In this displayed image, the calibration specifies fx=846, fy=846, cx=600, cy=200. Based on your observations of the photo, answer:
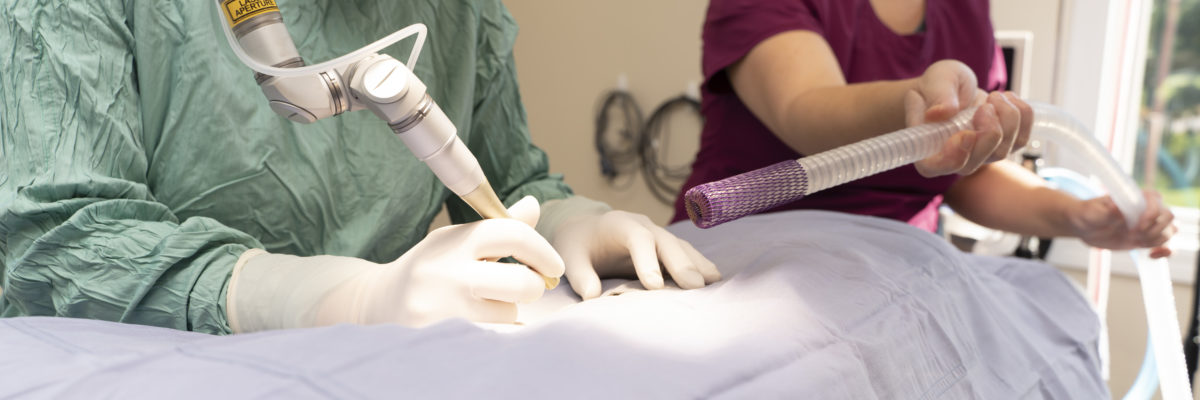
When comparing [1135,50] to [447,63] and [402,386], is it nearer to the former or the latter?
[447,63]

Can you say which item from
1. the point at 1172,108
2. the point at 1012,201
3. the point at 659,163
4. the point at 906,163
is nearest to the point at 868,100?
the point at 906,163

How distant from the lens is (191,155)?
787 mm

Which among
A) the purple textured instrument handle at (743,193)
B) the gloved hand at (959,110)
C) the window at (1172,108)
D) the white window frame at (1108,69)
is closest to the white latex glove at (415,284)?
the purple textured instrument handle at (743,193)

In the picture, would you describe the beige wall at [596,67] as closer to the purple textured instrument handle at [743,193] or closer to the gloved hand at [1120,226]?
the gloved hand at [1120,226]

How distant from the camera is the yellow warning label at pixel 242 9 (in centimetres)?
56

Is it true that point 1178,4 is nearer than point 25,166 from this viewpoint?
No

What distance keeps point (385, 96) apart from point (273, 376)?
0.19 m

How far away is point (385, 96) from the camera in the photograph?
54cm

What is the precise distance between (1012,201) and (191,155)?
110 centimetres

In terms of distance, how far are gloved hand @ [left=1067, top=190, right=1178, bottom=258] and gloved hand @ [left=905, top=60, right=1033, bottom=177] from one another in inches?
13.0

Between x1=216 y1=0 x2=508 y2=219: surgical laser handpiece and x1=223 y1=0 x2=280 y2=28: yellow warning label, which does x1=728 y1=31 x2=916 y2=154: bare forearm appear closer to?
x1=216 y1=0 x2=508 y2=219: surgical laser handpiece

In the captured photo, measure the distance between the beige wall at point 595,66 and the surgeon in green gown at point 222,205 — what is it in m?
1.94

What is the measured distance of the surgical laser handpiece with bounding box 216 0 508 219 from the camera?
55 cm

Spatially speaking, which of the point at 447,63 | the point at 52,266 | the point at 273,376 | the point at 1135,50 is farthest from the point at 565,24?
the point at 273,376
